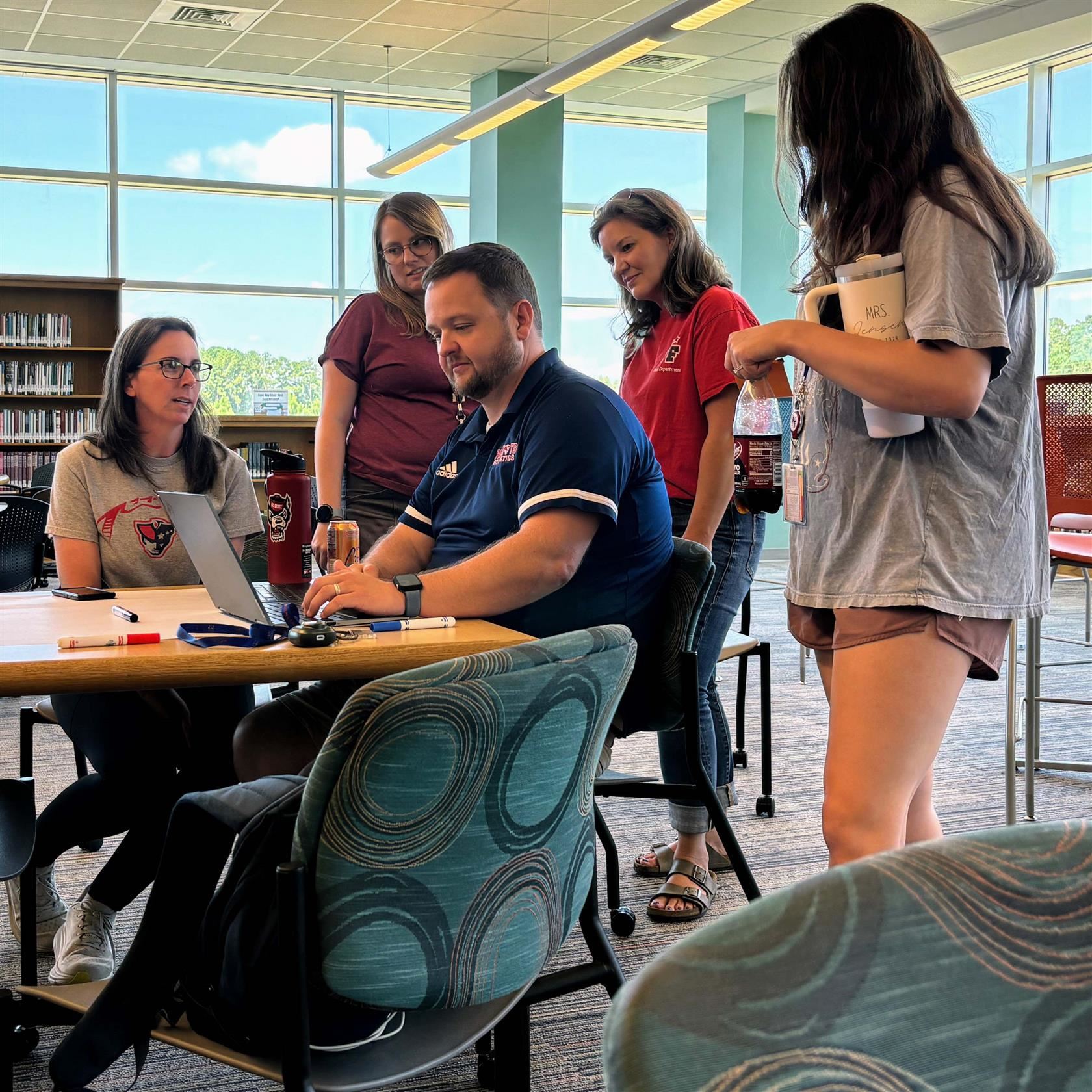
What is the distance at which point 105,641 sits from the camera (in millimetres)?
1640

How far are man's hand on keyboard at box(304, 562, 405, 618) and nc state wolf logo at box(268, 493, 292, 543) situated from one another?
281 millimetres

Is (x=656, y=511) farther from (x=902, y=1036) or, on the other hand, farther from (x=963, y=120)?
(x=902, y=1036)

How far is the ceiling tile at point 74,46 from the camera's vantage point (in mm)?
8070

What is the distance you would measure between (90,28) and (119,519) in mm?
6687

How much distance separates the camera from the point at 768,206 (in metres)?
9.67

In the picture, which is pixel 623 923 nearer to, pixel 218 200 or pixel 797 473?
pixel 797 473

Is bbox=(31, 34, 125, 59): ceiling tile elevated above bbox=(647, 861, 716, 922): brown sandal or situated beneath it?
elevated above

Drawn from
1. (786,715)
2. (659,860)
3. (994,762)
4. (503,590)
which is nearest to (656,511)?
(503,590)

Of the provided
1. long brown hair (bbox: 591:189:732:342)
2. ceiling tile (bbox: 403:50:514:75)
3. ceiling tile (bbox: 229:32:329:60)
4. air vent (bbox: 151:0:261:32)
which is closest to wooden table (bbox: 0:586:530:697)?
long brown hair (bbox: 591:189:732:342)

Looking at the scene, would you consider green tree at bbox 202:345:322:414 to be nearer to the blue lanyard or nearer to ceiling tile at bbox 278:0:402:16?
ceiling tile at bbox 278:0:402:16

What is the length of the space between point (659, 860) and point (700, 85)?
7.85 metres

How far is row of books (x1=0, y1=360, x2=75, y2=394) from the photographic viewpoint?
320 inches

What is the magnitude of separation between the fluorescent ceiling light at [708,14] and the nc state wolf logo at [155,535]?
4.09 metres

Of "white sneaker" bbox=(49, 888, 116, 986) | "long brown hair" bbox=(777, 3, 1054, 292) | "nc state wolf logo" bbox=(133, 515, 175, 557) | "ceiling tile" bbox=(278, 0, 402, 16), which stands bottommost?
"white sneaker" bbox=(49, 888, 116, 986)
